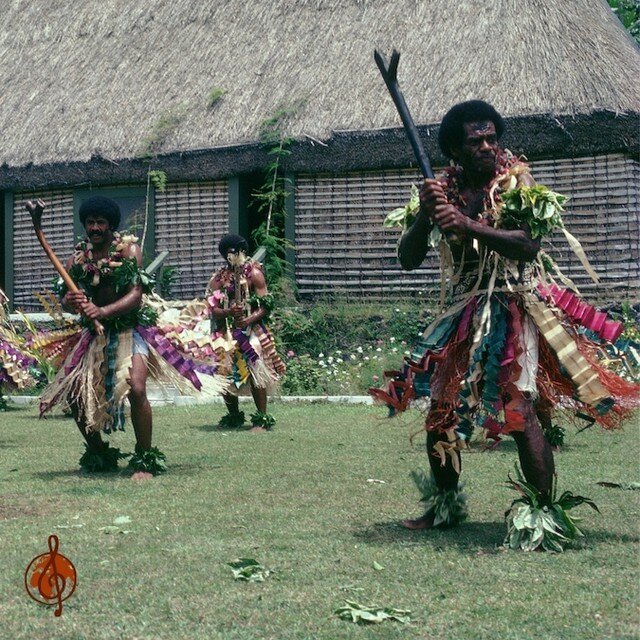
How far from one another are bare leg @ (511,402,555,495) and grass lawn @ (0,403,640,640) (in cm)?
34

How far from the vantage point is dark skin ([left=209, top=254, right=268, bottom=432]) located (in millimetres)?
10438

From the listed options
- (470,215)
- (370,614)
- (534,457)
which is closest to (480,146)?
(470,215)

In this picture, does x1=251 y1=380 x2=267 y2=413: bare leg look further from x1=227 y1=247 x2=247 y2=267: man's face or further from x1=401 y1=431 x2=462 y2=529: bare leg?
x1=401 y1=431 x2=462 y2=529: bare leg

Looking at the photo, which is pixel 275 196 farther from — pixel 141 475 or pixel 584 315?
pixel 584 315

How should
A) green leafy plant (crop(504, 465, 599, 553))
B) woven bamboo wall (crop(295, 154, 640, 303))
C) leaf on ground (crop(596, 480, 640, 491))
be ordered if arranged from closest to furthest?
green leafy plant (crop(504, 465, 599, 553)) < leaf on ground (crop(596, 480, 640, 491)) < woven bamboo wall (crop(295, 154, 640, 303))

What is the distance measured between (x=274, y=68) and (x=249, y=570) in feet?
42.6

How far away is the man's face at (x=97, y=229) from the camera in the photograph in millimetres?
7559

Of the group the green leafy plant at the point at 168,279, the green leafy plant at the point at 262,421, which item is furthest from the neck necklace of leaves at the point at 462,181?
the green leafy plant at the point at 168,279

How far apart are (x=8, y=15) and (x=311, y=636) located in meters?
19.4

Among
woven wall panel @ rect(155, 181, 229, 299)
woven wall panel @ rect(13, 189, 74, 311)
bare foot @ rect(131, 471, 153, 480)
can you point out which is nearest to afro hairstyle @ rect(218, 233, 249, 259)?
bare foot @ rect(131, 471, 153, 480)

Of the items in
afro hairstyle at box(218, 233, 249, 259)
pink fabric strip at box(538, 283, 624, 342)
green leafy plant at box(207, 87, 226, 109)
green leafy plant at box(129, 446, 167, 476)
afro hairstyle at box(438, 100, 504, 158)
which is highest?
green leafy plant at box(207, 87, 226, 109)

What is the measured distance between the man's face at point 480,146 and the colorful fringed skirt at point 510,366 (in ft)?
2.03

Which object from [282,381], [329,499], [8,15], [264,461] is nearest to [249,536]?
[329,499]

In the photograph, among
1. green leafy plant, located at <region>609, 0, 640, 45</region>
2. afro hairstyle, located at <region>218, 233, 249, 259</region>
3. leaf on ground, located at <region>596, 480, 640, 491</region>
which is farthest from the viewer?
green leafy plant, located at <region>609, 0, 640, 45</region>
